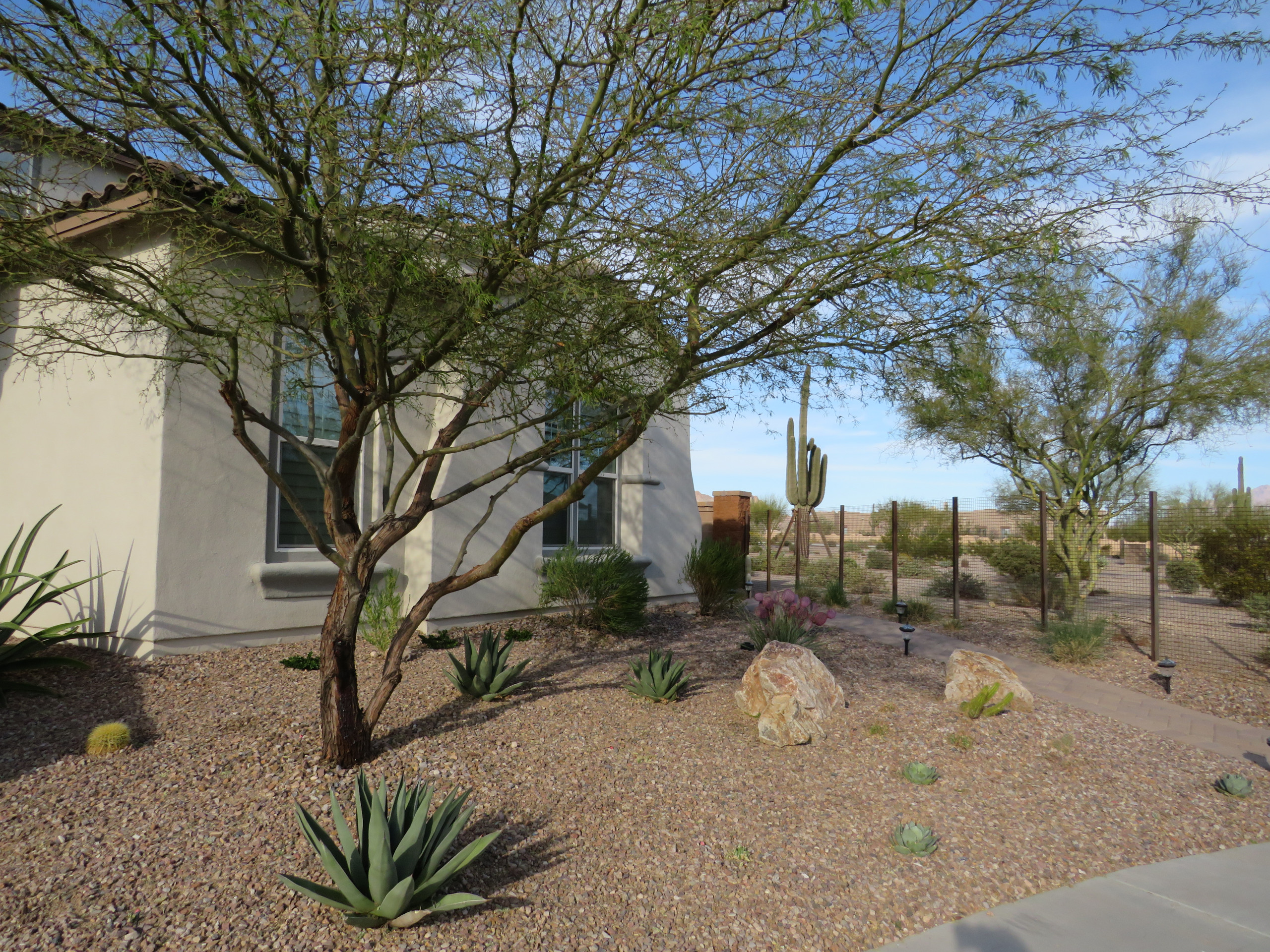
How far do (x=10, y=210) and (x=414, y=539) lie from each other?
5.17m

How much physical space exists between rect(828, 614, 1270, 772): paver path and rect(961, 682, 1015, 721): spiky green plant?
156cm

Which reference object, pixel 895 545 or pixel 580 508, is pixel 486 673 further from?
pixel 895 545

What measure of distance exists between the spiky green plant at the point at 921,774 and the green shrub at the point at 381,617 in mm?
4543

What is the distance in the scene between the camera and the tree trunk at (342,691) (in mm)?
4809

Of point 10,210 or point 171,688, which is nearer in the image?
point 10,210

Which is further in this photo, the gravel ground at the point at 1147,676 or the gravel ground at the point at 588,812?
the gravel ground at the point at 1147,676

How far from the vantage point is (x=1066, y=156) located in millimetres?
4398

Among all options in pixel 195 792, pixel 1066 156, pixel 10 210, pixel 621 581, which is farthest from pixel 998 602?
pixel 10 210

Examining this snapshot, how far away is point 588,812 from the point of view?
4605 mm

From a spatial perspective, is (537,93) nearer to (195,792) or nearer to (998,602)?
(195,792)

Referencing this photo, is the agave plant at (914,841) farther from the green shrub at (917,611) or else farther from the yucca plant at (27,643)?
the green shrub at (917,611)

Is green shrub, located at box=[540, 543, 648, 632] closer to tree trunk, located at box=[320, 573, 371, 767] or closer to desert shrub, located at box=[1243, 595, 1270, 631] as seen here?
tree trunk, located at box=[320, 573, 371, 767]

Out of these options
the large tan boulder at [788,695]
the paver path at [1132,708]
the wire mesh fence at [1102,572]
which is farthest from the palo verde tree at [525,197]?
the wire mesh fence at [1102,572]

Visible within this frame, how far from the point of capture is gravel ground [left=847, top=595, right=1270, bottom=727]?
7930 millimetres
